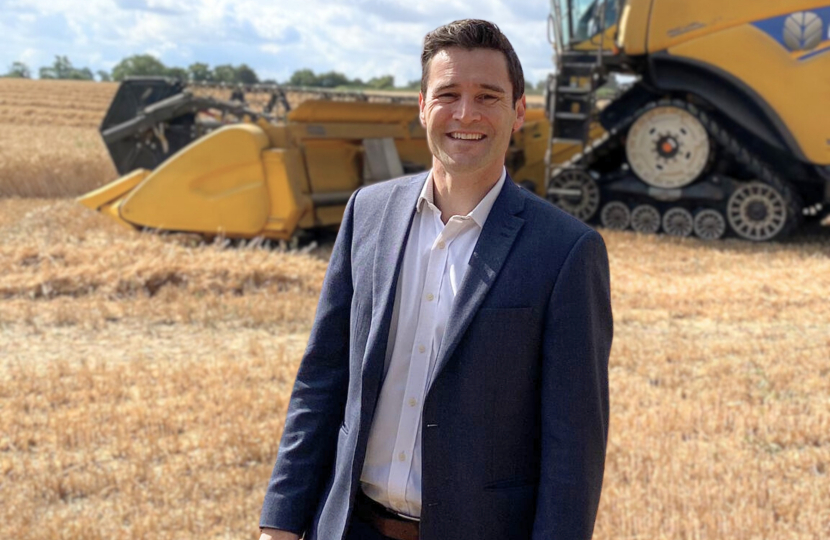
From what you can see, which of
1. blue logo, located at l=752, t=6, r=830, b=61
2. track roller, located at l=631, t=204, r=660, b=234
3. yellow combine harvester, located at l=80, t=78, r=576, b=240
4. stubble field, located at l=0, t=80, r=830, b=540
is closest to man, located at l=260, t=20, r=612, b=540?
stubble field, located at l=0, t=80, r=830, b=540

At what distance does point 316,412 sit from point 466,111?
696 mm

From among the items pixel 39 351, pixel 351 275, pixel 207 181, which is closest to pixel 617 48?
pixel 207 181

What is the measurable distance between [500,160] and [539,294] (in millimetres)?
287

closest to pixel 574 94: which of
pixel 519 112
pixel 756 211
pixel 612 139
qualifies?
pixel 612 139

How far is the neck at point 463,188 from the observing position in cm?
173

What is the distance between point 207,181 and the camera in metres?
8.95

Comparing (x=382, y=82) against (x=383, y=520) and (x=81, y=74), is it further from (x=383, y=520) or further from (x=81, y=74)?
(x=383, y=520)

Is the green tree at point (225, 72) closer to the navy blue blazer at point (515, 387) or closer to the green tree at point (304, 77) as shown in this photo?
the green tree at point (304, 77)

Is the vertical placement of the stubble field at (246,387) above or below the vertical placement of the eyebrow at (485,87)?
below

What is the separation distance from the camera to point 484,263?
5.44ft

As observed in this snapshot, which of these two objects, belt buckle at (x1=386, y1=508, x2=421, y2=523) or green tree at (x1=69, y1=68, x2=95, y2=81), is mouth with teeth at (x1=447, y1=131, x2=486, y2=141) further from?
green tree at (x1=69, y1=68, x2=95, y2=81)

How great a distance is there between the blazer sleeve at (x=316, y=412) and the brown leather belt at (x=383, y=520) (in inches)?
5.9

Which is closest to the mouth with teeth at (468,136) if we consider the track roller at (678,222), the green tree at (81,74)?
the track roller at (678,222)

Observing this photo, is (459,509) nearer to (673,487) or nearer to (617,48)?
(673,487)
